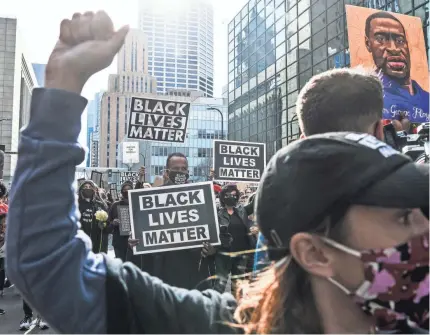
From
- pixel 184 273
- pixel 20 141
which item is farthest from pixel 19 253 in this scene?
pixel 184 273

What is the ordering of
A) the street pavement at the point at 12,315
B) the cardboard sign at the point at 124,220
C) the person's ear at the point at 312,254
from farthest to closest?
the cardboard sign at the point at 124,220 → the street pavement at the point at 12,315 → the person's ear at the point at 312,254

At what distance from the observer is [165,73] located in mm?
146125

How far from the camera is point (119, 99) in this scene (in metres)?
141

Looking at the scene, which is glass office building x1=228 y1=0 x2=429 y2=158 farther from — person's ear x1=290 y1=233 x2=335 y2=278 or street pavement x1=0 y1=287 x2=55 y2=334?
person's ear x1=290 y1=233 x2=335 y2=278

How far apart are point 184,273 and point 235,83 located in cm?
4231

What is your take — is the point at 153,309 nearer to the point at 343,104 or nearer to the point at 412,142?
the point at 343,104

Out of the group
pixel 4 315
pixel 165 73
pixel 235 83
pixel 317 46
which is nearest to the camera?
pixel 4 315

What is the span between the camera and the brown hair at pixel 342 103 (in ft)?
6.61

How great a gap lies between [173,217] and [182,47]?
346ft

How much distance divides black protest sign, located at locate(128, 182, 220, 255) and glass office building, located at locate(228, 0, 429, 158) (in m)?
19.6

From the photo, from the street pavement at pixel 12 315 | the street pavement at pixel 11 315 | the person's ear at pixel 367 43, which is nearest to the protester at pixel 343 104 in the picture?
the person's ear at pixel 367 43

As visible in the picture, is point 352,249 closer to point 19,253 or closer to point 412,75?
point 19,253

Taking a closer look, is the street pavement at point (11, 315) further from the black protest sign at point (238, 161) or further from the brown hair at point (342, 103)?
the brown hair at point (342, 103)

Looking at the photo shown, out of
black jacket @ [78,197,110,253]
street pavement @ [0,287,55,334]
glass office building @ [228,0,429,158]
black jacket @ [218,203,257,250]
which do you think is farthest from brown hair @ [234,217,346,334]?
glass office building @ [228,0,429,158]
